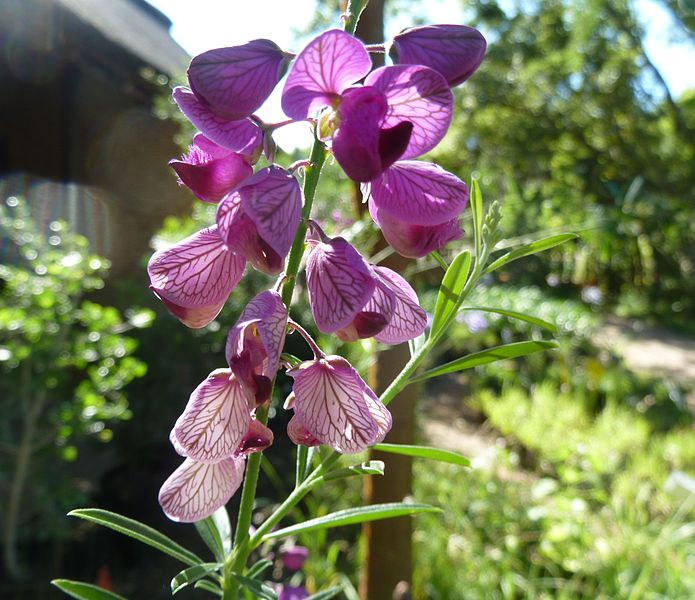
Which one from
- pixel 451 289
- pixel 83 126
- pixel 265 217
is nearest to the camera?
pixel 265 217

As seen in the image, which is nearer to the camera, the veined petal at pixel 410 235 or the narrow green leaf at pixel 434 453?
the veined petal at pixel 410 235

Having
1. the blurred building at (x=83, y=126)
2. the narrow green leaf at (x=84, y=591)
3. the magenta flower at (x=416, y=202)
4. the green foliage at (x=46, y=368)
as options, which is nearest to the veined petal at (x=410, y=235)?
the magenta flower at (x=416, y=202)

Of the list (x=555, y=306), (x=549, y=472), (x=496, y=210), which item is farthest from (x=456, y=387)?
(x=496, y=210)

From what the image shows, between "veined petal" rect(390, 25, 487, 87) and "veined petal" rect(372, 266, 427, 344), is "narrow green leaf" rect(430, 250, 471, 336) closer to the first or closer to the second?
"veined petal" rect(372, 266, 427, 344)

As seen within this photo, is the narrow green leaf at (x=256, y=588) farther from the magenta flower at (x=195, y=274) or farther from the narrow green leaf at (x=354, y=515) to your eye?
the magenta flower at (x=195, y=274)

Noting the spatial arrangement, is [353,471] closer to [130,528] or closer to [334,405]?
[334,405]

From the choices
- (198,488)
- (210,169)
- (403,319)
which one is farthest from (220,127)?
(198,488)

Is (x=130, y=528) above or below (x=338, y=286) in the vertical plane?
below
